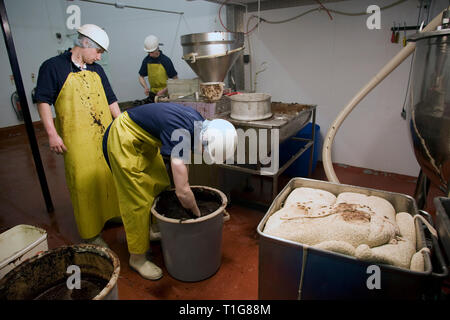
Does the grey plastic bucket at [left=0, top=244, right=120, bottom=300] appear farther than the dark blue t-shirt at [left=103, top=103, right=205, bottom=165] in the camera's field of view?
No

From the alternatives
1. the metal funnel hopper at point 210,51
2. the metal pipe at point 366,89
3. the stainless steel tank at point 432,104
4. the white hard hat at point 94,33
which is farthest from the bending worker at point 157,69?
the stainless steel tank at point 432,104

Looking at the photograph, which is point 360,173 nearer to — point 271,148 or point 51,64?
point 271,148

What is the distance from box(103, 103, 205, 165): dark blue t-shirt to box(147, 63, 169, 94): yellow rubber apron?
2447mm

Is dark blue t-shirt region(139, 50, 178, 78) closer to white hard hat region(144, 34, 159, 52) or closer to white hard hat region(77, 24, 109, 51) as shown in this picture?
white hard hat region(144, 34, 159, 52)

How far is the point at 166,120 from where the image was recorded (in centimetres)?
134

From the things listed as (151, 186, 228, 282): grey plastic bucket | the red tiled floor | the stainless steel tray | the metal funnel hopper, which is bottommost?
the red tiled floor

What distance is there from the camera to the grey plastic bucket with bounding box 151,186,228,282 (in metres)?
1.44

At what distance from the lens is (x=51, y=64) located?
1597 millimetres

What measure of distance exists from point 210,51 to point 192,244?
146cm

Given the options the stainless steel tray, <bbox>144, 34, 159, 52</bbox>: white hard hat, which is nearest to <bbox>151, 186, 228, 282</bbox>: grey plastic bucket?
the stainless steel tray

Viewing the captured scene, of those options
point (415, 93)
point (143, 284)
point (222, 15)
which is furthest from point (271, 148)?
point (222, 15)

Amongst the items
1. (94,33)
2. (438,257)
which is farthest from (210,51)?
(438,257)

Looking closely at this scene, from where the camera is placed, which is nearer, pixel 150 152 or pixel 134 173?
pixel 134 173

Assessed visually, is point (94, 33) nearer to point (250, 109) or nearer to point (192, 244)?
point (250, 109)
